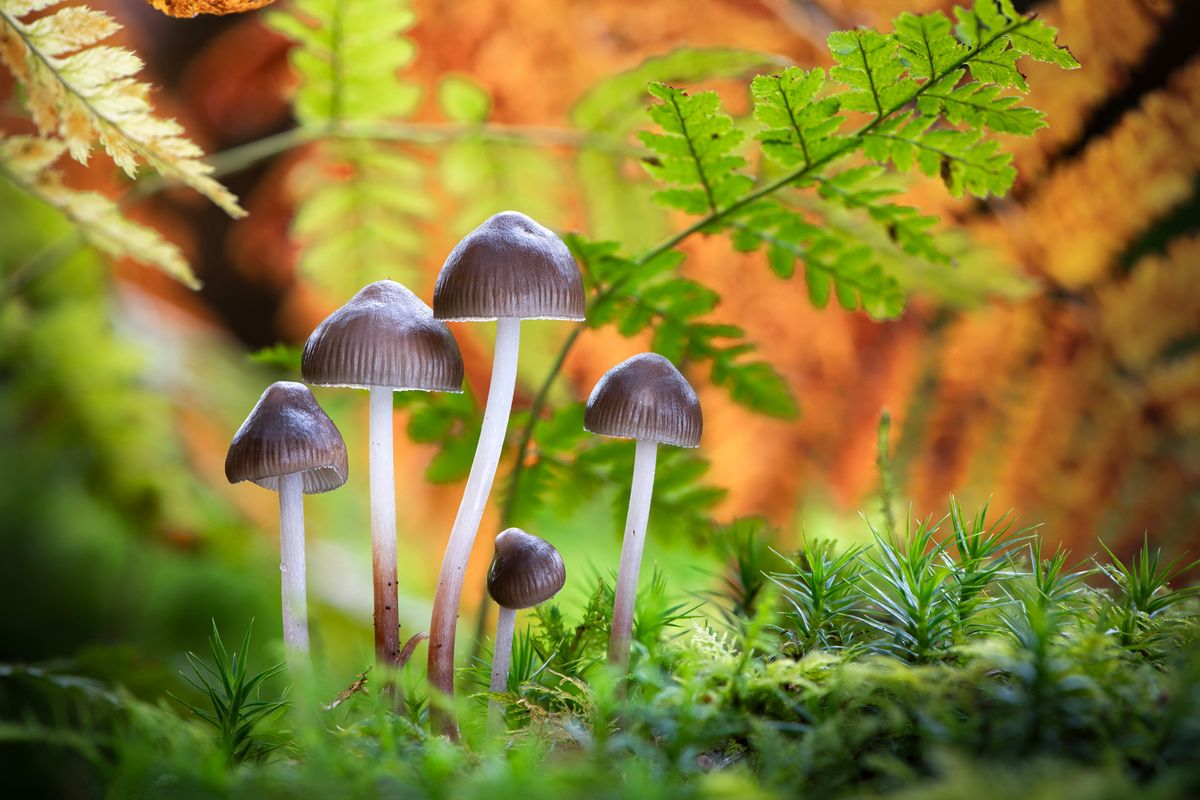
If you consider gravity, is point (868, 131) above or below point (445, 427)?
above

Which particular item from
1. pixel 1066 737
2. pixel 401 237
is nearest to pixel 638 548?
pixel 1066 737

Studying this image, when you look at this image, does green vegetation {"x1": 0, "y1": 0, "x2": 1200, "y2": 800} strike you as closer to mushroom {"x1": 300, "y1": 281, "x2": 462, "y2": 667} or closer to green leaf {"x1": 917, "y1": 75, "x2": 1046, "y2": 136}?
green leaf {"x1": 917, "y1": 75, "x2": 1046, "y2": 136}

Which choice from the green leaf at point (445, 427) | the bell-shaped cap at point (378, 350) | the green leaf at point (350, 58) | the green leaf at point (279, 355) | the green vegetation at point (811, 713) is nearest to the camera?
the green vegetation at point (811, 713)

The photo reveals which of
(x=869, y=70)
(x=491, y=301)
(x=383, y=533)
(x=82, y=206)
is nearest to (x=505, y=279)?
(x=491, y=301)

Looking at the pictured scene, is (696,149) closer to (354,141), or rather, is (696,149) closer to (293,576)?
(293,576)

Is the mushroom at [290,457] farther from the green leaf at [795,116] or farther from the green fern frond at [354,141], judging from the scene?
the green fern frond at [354,141]

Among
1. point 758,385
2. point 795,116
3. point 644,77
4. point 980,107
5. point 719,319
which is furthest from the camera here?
point 719,319

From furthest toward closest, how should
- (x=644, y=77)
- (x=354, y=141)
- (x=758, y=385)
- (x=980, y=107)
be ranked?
1. (x=354, y=141)
2. (x=644, y=77)
3. (x=758, y=385)
4. (x=980, y=107)

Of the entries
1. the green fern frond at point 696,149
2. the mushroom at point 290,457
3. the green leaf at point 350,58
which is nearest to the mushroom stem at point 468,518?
the mushroom at point 290,457
